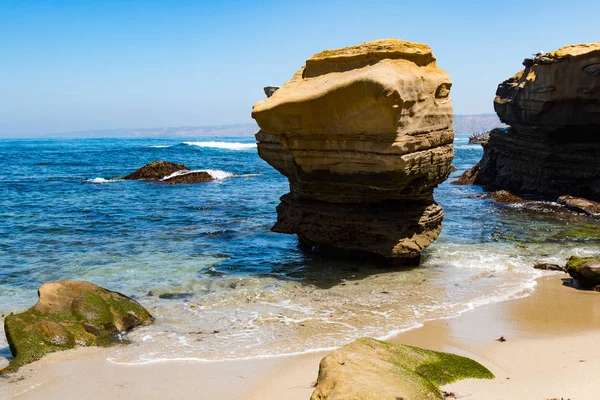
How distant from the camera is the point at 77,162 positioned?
45.8 meters

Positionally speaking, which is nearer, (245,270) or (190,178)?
(245,270)

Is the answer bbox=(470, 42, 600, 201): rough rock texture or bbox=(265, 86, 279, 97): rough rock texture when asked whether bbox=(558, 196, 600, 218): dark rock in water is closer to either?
bbox=(470, 42, 600, 201): rough rock texture

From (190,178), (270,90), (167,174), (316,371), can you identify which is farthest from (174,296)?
(167,174)

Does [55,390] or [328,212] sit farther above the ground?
[328,212]

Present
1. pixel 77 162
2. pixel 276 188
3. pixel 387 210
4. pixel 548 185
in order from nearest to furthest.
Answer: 1. pixel 387 210
2. pixel 548 185
3. pixel 276 188
4. pixel 77 162

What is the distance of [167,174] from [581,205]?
21668mm

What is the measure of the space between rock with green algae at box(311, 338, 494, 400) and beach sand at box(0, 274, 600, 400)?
0.91 ft

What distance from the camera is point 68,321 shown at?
8.95m

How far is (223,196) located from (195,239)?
31.7ft

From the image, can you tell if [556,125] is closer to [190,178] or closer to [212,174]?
[190,178]

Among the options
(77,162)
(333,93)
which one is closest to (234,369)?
(333,93)

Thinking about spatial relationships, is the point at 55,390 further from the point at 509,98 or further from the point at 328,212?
the point at 509,98

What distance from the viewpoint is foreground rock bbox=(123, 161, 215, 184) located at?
105ft

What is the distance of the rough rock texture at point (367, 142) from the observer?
11.2 metres
